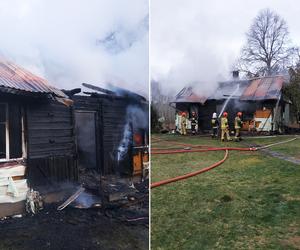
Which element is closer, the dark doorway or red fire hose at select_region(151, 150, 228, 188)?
the dark doorway

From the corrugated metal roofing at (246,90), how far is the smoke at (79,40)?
39.5 ft

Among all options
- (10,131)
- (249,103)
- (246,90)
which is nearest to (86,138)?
(10,131)

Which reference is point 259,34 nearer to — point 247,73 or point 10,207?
point 247,73

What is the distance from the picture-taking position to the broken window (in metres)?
1.43

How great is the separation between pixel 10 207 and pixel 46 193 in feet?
0.46

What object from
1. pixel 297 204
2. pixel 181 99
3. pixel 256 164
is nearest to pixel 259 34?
pixel 181 99

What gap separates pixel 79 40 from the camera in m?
1.56

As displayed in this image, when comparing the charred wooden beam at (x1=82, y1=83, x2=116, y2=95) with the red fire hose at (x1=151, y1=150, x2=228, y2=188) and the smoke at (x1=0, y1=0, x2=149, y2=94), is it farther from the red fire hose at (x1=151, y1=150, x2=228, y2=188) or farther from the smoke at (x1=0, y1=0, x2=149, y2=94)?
the red fire hose at (x1=151, y1=150, x2=228, y2=188)

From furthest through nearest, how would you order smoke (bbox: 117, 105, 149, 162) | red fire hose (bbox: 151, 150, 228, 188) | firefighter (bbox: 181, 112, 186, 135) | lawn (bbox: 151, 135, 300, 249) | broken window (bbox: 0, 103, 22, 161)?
firefighter (bbox: 181, 112, 186, 135), red fire hose (bbox: 151, 150, 228, 188), lawn (bbox: 151, 135, 300, 249), smoke (bbox: 117, 105, 149, 162), broken window (bbox: 0, 103, 22, 161)

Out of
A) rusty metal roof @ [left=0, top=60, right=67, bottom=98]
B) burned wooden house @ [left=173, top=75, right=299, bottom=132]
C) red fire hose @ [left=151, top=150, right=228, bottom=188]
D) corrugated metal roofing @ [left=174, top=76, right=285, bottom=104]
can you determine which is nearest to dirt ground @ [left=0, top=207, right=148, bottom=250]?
rusty metal roof @ [left=0, top=60, right=67, bottom=98]

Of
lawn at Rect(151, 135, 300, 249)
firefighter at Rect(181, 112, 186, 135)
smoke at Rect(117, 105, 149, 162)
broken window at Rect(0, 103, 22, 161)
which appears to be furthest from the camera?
firefighter at Rect(181, 112, 186, 135)

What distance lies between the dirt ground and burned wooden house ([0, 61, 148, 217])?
3.2 inches

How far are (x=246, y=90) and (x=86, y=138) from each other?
42.3 feet

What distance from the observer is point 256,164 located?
6.70 metres
